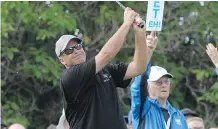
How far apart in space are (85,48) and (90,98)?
5935mm

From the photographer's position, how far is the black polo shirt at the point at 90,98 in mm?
5723

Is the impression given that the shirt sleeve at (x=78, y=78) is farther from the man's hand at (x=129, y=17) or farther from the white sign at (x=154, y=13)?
the white sign at (x=154, y=13)

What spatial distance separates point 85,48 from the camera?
11688 mm

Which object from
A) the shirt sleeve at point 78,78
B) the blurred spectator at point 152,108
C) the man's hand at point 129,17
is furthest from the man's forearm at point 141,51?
the blurred spectator at point 152,108

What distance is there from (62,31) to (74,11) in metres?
0.65

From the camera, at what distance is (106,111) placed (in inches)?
225

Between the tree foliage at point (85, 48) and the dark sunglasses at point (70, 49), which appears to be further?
the tree foliage at point (85, 48)

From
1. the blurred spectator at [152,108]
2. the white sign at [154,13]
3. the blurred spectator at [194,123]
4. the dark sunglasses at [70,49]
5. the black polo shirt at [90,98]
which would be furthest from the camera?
the blurred spectator at [194,123]

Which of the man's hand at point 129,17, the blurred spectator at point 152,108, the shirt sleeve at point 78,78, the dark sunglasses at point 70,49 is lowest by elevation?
the blurred spectator at point 152,108

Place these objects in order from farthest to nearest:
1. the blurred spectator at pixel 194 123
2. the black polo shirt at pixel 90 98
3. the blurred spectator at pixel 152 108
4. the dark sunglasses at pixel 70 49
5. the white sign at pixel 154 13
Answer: the blurred spectator at pixel 194 123, the blurred spectator at pixel 152 108, the white sign at pixel 154 13, the dark sunglasses at pixel 70 49, the black polo shirt at pixel 90 98

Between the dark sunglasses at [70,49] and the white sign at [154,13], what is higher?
the white sign at [154,13]

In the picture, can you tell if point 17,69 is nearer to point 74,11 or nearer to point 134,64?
point 74,11

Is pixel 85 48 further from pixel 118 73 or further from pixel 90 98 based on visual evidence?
pixel 90 98

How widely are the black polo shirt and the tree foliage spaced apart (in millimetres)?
5433
